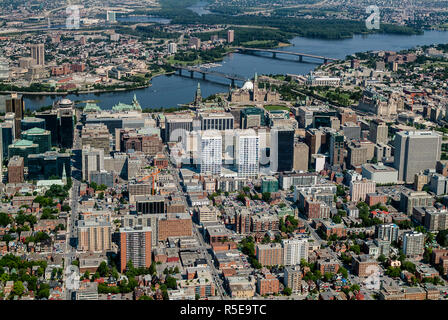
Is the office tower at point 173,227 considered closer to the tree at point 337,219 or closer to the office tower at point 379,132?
the tree at point 337,219

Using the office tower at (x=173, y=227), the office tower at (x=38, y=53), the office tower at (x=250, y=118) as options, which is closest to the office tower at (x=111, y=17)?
the office tower at (x=38, y=53)

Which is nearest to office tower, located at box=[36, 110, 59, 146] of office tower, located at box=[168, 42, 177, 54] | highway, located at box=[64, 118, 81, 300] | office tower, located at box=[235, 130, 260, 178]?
highway, located at box=[64, 118, 81, 300]

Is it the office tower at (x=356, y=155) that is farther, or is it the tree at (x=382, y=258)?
the office tower at (x=356, y=155)

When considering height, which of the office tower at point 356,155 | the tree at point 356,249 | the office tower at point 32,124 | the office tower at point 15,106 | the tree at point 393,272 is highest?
the office tower at point 15,106

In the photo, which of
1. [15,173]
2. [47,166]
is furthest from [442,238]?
[15,173]
